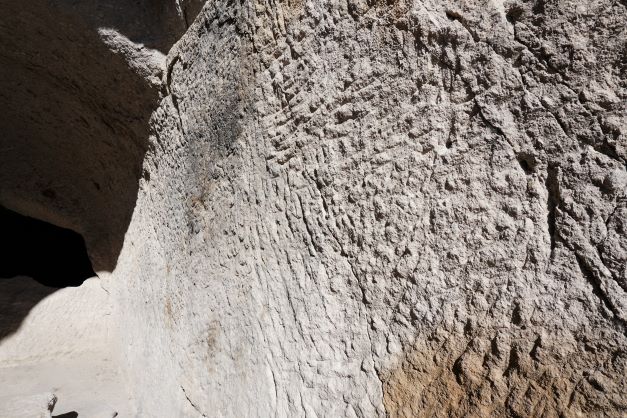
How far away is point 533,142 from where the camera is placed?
651mm

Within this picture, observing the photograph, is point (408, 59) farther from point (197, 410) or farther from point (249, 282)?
point (197, 410)

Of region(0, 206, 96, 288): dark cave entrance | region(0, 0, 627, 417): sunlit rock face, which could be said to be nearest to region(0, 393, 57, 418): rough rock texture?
region(0, 0, 627, 417): sunlit rock face

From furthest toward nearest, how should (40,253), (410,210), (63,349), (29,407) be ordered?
(40,253) < (63,349) < (29,407) < (410,210)

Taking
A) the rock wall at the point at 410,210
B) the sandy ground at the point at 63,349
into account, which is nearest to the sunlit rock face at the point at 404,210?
the rock wall at the point at 410,210

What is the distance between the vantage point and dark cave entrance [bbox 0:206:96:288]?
8.38 feet

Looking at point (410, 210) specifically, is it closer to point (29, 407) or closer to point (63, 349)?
point (29, 407)

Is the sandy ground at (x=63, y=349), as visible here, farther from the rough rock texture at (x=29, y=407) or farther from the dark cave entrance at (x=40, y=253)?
the dark cave entrance at (x=40, y=253)

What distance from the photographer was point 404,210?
765 mm

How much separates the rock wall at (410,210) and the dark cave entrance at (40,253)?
171 cm

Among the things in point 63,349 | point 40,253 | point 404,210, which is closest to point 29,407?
point 63,349

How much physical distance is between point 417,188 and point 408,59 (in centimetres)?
20

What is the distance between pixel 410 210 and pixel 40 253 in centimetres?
248

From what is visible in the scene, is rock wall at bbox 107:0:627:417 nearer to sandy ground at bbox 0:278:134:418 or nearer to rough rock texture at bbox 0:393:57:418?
rough rock texture at bbox 0:393:57:418

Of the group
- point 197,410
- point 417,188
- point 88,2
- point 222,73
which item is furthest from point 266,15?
point 197,410
